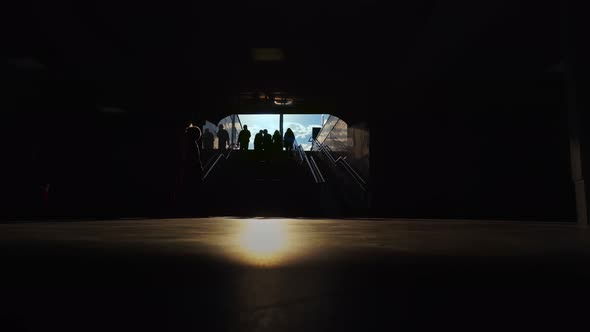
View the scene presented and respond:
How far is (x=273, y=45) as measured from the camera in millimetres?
8477

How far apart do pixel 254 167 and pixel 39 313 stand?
39.2 feet

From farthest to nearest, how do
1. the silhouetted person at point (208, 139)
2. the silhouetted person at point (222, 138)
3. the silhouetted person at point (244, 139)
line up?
1. the silhouetted person at point (222, 138)
2. the silhouetted person at point (208, 139)
3. the silhouetted person at point (244, 139)

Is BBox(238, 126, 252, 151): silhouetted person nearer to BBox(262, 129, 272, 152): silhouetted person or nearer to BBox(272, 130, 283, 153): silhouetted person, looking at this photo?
BBox(272, 130, 283, 153): silhouetted person

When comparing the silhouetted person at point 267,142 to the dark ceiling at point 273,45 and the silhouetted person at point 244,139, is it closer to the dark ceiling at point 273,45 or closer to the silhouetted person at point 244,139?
the dark ceiling at point 273,45

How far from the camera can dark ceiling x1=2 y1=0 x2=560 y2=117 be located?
675cm

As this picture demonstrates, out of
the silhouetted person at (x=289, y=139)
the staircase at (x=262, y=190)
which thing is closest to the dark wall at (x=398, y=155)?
the staircase at (x=262, y=190)

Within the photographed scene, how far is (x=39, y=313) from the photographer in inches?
41.4

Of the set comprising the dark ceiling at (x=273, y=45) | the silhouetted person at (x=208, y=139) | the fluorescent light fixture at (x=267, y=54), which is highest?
the fluorescent light fixture at (x=267, y=54)

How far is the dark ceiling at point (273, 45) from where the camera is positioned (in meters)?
6.75

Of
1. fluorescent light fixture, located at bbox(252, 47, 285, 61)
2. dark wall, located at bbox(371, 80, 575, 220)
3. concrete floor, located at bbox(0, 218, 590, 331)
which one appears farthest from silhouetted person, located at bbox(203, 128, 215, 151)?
concrete floor, located at bbox(0, 218, 590, 331)

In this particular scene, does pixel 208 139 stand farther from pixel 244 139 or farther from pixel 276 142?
pixel 276 142

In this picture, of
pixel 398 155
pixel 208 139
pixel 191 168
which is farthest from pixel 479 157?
pixel 208 139

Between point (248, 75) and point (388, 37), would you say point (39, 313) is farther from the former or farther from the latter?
point (248, 75)

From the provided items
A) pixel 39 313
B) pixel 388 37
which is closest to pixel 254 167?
pixel 388 37
